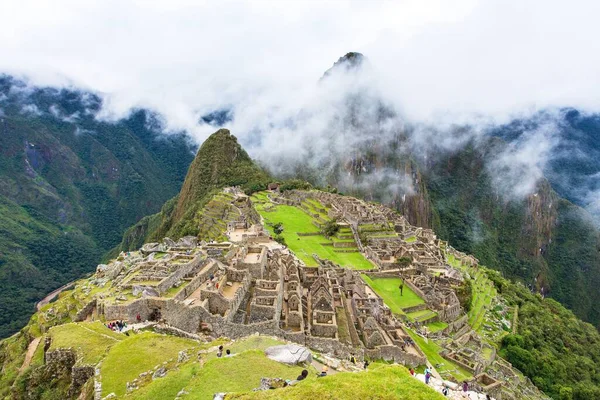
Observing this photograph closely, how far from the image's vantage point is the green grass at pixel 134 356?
14.9 metres

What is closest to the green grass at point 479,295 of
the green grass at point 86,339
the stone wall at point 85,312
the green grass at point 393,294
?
the green grass at point 393,294

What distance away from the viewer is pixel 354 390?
450 inches

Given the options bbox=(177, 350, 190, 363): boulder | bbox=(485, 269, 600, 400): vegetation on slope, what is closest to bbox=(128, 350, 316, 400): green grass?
bbox=(177, 350, 190, 363): boulder

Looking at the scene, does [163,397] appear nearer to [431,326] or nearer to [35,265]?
[431,326]

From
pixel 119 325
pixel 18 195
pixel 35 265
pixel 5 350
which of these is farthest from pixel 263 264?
pixel 18 195

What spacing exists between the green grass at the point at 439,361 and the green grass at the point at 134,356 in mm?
19660

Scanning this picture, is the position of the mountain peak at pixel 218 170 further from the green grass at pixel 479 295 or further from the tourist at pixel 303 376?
the tourist at pixel 303 376

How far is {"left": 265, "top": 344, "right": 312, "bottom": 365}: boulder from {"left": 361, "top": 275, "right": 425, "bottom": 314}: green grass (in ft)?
78.6

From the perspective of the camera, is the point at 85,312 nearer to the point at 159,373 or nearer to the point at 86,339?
the point at 86,339

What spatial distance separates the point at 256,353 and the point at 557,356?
5187 cm

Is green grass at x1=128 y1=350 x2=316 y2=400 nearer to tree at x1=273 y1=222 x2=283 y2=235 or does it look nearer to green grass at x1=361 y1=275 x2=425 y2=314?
green grass at x1=361 y1=275 x2=425 y2=314

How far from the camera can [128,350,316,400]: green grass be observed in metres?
13.1

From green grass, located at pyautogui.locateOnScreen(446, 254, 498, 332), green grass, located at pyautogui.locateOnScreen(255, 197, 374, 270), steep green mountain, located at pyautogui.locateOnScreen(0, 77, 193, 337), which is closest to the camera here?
green grass, located at pyautogui.locateOnScreen(446, 254, 498, 332)

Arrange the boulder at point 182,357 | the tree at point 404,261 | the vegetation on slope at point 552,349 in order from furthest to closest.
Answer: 1. the tree at point 404,261
2. the vegetation on slope at point 552,349
3. the boulder at point 182,357
